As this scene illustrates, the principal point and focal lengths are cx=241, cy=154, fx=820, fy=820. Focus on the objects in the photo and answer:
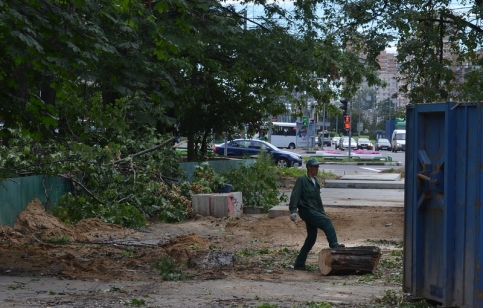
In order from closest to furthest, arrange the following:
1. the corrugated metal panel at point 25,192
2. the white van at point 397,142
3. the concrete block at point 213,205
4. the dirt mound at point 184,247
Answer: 1. the dirt mound at point 184,247
2. the corrugated metal panel at point 25,192
3. the concrete block at point 213,205
4. the white van at point 397,142

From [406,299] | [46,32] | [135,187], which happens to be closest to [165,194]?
[135,187]

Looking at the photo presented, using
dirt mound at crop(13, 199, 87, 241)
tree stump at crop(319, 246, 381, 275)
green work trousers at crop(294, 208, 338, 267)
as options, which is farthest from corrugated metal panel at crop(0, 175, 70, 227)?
tree stump at crop(319, 246, 381, 275)

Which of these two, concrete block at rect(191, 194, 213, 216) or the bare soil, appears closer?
the bare soil

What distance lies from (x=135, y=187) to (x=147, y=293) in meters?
8.85

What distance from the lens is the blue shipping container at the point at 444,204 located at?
24.3 feet

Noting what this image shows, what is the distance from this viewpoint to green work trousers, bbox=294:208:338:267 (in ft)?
38.5

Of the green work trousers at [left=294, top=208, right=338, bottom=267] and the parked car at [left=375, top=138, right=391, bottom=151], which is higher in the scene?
the green work trousers at [left=294, top=208, right=338, bottom=267]

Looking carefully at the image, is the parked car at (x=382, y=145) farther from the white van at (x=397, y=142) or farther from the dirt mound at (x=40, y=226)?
the dirt mound at (x=40, y=226)

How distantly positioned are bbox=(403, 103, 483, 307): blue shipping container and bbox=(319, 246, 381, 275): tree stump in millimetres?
2603

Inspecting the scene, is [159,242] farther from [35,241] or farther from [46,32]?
[46,32]

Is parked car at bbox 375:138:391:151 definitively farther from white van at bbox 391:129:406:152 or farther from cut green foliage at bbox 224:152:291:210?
cut green foliage at bbox 224:152:291:210

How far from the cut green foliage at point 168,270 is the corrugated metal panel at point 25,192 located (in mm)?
4654

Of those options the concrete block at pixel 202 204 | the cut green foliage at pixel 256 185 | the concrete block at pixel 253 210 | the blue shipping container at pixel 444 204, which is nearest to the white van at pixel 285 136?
the cut green foliage at pixel 256 185

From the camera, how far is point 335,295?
9680 millimetres
